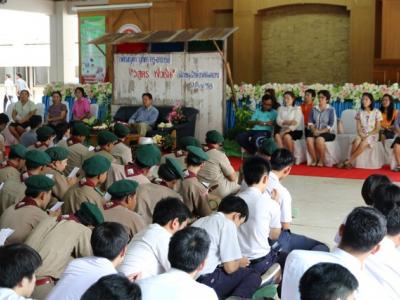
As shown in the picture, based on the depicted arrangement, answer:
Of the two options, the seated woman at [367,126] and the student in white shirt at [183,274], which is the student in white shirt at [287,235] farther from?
the seated woman at [367,126]

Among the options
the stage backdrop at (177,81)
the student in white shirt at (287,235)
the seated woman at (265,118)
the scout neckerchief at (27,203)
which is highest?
the stage backdrop at (177,81)

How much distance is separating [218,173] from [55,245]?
265 cm

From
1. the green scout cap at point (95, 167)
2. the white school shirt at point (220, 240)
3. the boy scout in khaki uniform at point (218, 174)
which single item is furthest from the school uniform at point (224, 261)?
the boy scout in khaki uniform at point (218, 174)

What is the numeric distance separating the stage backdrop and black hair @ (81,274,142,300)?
8422mm

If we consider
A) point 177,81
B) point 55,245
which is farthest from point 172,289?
point 177,81

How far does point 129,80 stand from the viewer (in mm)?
11156

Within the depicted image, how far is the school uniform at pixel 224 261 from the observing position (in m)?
3.31

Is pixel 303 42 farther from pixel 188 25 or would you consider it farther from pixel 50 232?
pixel 50 232

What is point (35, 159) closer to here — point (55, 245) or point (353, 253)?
point (55, 245)

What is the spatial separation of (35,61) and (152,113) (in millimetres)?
12221

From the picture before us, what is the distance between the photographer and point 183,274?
2420 mm

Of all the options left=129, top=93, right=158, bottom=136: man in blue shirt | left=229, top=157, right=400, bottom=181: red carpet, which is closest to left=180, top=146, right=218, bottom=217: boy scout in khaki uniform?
left=229, top=157, right=400, bottom=181: red carpet

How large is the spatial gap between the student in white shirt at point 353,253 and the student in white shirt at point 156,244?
2.23 ft

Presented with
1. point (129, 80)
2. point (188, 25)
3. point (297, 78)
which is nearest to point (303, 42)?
point (297, 78)
